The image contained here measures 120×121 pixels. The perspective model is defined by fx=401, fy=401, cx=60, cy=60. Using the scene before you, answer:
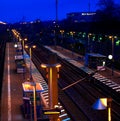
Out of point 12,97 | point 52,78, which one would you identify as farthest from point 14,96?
point 52,78

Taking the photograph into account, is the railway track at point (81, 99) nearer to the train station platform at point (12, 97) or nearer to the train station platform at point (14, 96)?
the train station platform at point (14, 96)

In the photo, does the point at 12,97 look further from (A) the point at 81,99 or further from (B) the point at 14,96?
(A) the point at 81,99

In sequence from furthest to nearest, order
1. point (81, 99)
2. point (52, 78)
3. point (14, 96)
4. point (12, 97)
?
point (81, 99)
point (14, 96)
point (12, 97)
point (52, 78)

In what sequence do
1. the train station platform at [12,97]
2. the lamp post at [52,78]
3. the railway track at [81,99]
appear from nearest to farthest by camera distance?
the lamp post at [52,78], the train station platform at [12,97], the railway track at [81,99]

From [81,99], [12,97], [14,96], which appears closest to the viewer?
[12,97]

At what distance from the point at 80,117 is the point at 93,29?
75.8 metres

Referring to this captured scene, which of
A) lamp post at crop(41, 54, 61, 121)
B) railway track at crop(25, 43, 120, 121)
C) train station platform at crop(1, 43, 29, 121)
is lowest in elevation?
railway track at crop(25, 43, 120, 121)

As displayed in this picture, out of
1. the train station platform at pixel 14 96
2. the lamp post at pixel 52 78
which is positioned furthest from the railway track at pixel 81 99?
the lamp post at pixel 52 78

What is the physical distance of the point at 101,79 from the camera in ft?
133

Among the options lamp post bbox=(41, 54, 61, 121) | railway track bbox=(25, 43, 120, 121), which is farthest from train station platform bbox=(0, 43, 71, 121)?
lamp post bbox=(41, 54, 61, 121)

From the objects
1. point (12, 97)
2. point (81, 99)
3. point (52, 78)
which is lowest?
point (81, 99)

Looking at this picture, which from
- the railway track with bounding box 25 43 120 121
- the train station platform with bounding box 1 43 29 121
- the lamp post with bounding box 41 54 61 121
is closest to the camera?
the lamp post with bounding box 41 54 61 121

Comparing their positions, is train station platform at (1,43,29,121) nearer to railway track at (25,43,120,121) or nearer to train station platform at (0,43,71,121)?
train station platform at (0,43,71,121)

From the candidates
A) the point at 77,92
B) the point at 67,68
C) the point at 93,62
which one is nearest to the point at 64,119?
the point at 77,92
